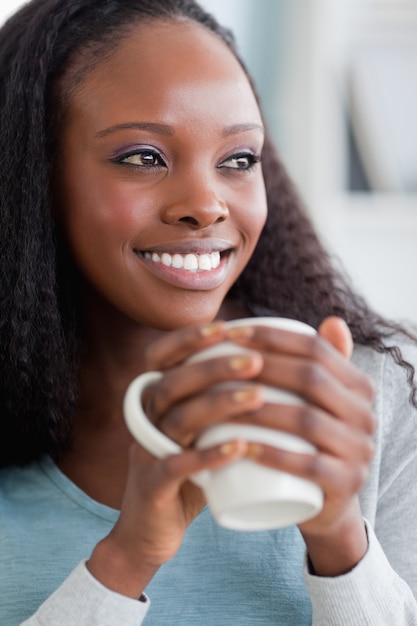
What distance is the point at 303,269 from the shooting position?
62.1 inches

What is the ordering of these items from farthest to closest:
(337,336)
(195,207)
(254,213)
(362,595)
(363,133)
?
1. (363,133)
2. (254,213)
3. (195,207)
4. (362,595)
5. (337,336)

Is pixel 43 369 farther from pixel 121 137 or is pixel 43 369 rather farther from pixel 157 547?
pixel 157 547

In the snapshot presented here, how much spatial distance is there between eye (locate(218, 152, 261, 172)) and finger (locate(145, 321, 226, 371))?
0.50 m

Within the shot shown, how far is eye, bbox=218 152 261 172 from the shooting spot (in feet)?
Answer: 4.23

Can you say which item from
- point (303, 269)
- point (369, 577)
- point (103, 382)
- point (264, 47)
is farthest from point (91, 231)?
point (264, 47)

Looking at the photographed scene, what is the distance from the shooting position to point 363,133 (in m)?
3.43

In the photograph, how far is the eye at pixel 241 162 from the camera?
50.8 inches

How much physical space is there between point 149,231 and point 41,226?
0.66 feet

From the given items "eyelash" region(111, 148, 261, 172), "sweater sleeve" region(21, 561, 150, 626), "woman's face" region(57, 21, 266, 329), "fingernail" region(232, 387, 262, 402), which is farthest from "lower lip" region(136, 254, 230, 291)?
"fingernail" region(232, 387, 262, 402)

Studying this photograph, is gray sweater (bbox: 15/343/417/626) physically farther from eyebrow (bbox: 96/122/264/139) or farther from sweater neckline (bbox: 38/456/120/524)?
eyebrow (bbox: 96/122/264/139)

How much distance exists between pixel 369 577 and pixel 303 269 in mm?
670

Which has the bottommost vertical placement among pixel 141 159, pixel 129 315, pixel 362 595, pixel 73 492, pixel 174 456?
pixel 73 492

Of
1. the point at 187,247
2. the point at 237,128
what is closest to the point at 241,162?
the point at 237,128

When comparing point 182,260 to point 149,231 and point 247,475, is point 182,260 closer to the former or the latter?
point 149,231
